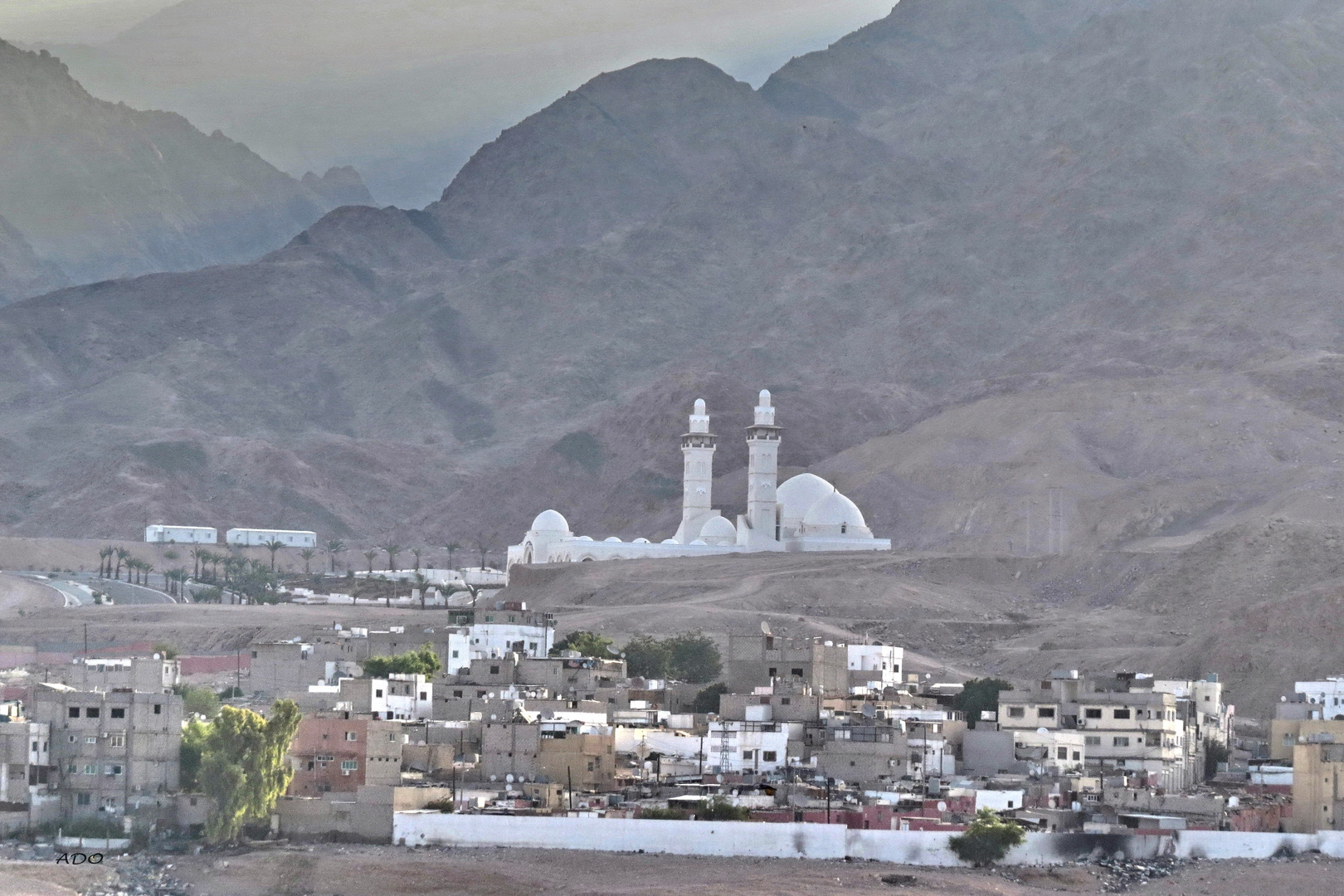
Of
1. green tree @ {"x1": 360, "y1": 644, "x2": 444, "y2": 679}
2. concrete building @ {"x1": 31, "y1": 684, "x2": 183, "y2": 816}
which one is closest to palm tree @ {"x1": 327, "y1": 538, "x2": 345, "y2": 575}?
green tree @ {"x1": 360, "y1": 644, "x2": 444, "y2": 679}

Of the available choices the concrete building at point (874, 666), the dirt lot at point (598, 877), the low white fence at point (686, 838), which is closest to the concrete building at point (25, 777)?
the dirt lot at point (598, 877)

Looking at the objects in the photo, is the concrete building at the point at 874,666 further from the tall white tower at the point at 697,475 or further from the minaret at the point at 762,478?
the tall white tower at the point at 697,475

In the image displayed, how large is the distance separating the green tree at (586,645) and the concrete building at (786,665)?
7.76 metres

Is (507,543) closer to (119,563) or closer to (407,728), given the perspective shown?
(119,563)

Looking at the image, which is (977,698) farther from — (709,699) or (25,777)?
(25,777)

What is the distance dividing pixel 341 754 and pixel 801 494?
3096 inches

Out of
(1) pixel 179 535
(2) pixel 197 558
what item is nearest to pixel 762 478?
(2) pixel 197 558

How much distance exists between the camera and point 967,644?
343ft

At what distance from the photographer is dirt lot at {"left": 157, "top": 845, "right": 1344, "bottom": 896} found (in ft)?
162

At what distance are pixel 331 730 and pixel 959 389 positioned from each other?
14281cm

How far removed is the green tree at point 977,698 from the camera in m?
69.8

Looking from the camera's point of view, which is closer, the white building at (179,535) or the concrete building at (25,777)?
the concrete building at (25,777)

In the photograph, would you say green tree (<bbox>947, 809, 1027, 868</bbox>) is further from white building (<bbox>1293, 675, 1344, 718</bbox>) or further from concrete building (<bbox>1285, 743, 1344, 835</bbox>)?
white building (<bbox>1293, 675, 1344, 718</bbox>)

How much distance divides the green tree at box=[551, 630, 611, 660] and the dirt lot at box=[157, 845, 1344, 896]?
27487 millimetres
